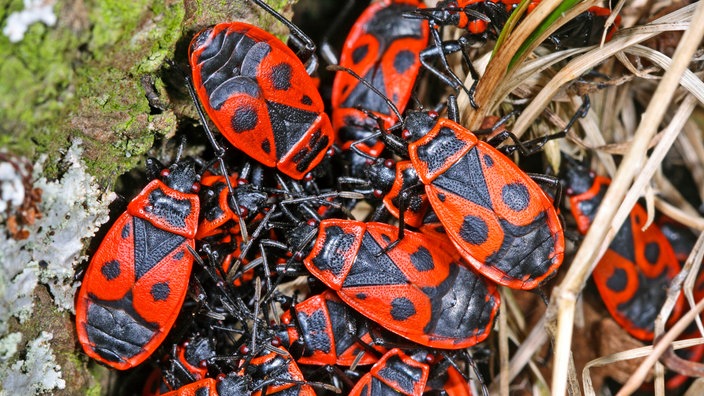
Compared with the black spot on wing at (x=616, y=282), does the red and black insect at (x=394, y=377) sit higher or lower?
lower

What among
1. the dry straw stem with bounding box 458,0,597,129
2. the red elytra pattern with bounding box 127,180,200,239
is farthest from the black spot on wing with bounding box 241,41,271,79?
the dry straw stem with bounding box 458,0,597,129

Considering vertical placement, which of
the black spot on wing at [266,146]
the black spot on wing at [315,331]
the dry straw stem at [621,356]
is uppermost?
the black spot on wing at [266,146]

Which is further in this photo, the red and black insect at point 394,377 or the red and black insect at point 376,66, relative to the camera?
the red and black insect at point 376,66

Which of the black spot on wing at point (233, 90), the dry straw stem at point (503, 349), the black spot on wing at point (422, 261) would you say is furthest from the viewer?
the dry straw stem at point (503, 349)

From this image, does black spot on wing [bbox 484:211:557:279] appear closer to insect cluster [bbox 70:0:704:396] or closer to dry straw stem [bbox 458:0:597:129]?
insect cluster [bbox 70:0:704:396]

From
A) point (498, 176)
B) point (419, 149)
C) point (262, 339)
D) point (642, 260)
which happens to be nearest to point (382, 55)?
point (419, 149)

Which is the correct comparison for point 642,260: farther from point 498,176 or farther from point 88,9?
point 88,9

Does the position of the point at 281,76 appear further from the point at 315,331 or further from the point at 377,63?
the point at 315,331

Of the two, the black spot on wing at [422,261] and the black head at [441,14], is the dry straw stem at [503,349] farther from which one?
the black head at [441,14]

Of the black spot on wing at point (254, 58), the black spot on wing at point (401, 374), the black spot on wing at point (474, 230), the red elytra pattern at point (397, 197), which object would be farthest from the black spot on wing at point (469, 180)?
the black spot on wing at point (254, 58)
